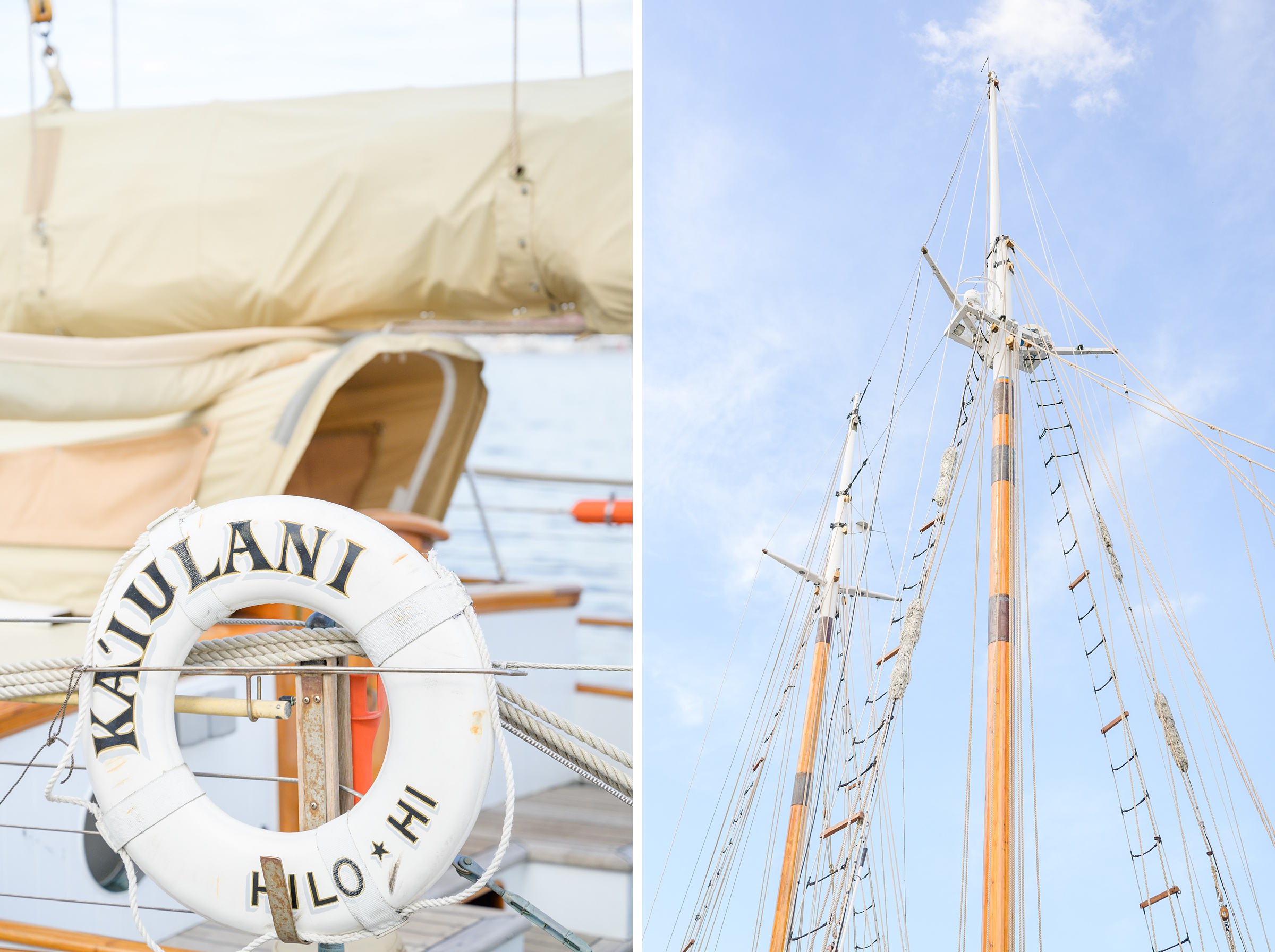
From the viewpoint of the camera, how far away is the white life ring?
1459 mm

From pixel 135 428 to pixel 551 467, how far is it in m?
15.7

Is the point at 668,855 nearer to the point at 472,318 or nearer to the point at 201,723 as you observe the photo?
the point at 201,723

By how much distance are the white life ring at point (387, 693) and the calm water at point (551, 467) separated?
3.61 m

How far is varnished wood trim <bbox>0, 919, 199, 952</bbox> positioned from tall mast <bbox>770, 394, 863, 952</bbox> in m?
1.75

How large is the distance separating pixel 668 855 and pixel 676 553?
1.60ft

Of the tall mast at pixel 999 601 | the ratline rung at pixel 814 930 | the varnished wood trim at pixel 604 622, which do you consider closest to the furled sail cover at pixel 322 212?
the tall mast at pixel 999 601

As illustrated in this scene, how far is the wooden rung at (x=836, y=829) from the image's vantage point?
3.05m

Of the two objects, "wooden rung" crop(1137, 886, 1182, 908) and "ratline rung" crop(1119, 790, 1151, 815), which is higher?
"ratline rung" crop(1119, 790, 1151, 815)

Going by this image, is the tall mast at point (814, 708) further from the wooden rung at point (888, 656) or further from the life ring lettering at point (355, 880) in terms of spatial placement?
the life ring lettering at point (355, 880)

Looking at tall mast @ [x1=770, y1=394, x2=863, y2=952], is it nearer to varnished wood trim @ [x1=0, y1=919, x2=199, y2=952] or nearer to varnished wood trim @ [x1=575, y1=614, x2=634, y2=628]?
varnished wood trim @ [x1=575, y1=614, x2=634, y2=628]

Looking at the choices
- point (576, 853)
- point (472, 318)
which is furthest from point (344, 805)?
point (472, 318)

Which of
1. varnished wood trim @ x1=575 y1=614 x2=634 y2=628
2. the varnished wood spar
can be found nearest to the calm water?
varnished wood trim @ x1=575 y1=614 x2=634 y2=628

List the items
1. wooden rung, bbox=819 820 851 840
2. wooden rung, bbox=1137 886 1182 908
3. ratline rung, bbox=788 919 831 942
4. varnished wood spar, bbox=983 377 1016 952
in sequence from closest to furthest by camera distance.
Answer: varnished wood spar, bbox=983 377 1016 952, wooden rung, bbox=1137 886 1182 908, wooden rung, bbox=819 820 851 840, ratline rung, bbox=788 919 831 942

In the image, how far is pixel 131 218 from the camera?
10.7 feet
